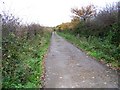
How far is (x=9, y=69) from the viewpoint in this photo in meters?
9.03

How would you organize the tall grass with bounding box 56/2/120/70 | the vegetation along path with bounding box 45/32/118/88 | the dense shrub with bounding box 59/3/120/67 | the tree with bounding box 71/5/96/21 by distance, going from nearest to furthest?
the vegetation along path with bounding box 45/32/118/88 < the tall grass with bounding box 56/2/120/70 < the dense shrub with bounding box 59/3/120/67 < the tree with bounding box 71/5/96/21

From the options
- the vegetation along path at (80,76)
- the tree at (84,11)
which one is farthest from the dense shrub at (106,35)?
the tree at (84,11)

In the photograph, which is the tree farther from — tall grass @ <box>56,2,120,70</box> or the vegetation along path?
the vegetation along path

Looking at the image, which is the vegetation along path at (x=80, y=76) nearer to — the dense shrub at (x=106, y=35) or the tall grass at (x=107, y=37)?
the tall grass at (x=107, y=37)

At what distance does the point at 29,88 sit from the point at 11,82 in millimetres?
624

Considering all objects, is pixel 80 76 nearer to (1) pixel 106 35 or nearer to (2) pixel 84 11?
(1) pixel 106 35

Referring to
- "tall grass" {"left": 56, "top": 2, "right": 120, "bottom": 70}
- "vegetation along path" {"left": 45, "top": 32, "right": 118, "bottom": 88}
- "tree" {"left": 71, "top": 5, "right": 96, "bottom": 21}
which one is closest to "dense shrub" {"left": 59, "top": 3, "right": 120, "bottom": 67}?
"tall grass" {"left": 56, "top": 2, "right": 120, "bottom": 70}

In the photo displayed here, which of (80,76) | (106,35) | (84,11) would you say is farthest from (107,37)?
(84,11)

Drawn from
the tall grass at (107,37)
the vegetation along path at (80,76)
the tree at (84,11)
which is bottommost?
the vegetation along path at (80,76)

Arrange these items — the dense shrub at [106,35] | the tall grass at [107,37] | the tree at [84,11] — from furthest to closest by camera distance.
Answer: the tree at [84,11] < the dense shrub at [106,35] < the tall grass at [107,37]

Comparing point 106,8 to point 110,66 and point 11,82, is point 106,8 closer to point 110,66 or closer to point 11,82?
point 110,66

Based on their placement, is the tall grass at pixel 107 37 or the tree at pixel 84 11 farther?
the tree at pixel 84 11

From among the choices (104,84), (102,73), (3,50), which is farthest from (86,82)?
(3,50)

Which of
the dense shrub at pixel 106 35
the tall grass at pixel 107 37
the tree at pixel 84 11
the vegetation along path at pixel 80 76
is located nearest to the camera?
the vegetation along path at pixel 80 76
